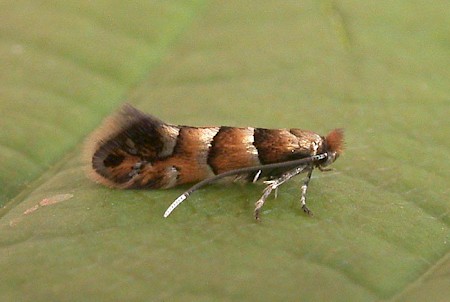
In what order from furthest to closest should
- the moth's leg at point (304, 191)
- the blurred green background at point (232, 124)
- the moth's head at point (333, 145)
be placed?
the moth's head at point (333, 145) → the moth's leg at point (304, 191) → the blurred green background at point (232, 124)

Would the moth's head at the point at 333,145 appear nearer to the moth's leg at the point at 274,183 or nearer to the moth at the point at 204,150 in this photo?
the moth at the point at 204,150

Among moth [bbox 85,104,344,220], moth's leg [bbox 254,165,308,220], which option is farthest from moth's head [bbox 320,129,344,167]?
moth's leg [bbox 254,165,308,220]

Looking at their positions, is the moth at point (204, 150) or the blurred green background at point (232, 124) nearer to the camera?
the blurred green background at point (232, 124)

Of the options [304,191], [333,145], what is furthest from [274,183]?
[333,145]

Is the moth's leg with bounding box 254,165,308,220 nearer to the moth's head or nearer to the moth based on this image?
the moth

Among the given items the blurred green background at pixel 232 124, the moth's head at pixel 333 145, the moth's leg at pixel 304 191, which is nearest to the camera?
the blurred green background at pixel 232 124

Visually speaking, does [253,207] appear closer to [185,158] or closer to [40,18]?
[185,158]

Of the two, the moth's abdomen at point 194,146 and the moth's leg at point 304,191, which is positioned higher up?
the moth's abdomen at point 194,146

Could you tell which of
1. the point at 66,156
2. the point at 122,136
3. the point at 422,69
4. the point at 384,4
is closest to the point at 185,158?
the point at 122,136

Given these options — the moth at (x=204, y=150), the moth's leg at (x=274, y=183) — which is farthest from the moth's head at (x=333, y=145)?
the moth's leg at (x=274, y=183)
